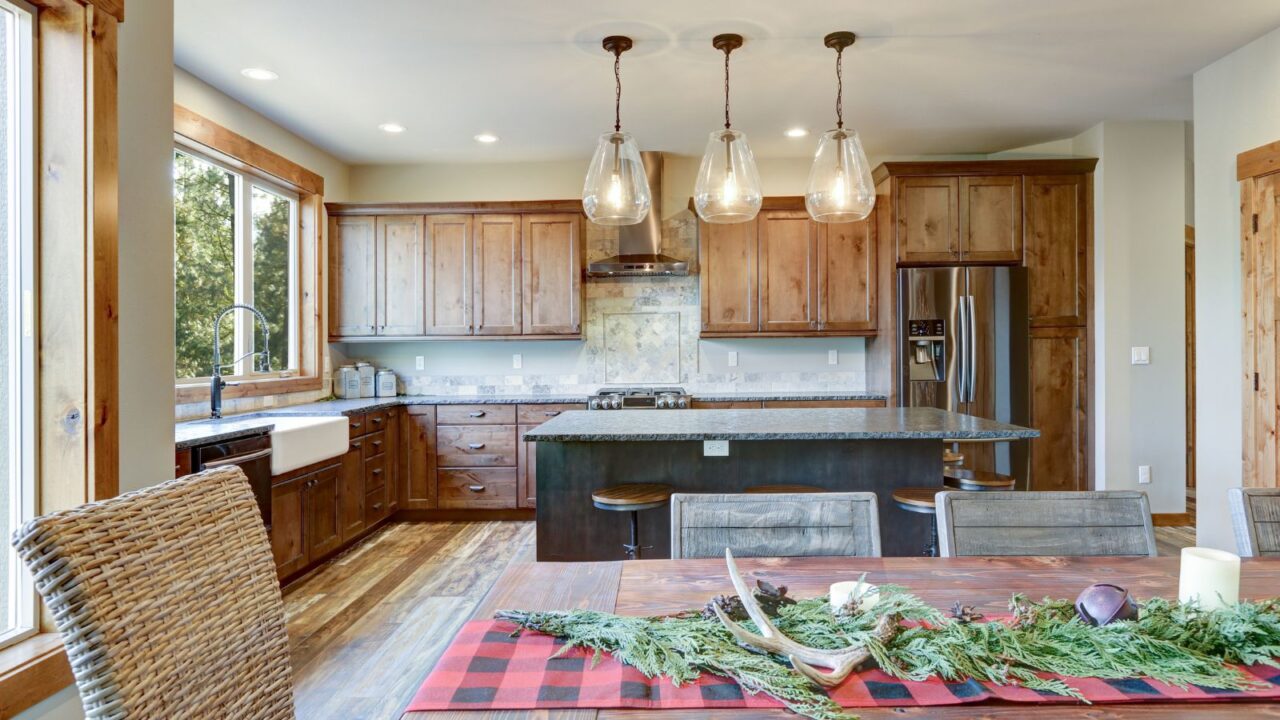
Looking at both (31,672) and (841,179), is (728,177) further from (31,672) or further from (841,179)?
(31,672)

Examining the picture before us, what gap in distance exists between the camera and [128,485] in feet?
5.80

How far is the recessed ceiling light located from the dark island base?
8.17ft

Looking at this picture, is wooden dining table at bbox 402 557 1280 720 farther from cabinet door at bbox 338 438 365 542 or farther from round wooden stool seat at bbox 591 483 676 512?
cabinet door at bbox 338 438 365 542

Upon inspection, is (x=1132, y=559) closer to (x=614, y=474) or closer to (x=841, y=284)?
(x=614, y=474)

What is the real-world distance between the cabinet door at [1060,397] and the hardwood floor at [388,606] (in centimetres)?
70

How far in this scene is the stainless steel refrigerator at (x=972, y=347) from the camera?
14.4ft

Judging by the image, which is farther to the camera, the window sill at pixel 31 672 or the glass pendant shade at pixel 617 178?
the glass pendant shade at pixel 617 178

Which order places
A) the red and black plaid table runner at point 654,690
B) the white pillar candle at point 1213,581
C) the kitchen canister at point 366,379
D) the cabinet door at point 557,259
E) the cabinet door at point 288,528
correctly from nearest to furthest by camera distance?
1. the red and black plaid table runner at point 654,690
2. the white pillar candle at point 1213,581
3. the cabinet door at point 288,528
4. the cabinet door at point 557,259
5. the kitchen canister at point 366,379

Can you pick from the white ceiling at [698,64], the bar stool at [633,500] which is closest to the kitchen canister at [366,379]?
the white ceiling at [698,64]

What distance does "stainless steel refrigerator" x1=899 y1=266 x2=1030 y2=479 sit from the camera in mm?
4375

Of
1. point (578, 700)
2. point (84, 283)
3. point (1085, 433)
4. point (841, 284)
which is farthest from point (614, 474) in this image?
point (1085, 433)

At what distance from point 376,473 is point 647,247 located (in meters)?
2.44

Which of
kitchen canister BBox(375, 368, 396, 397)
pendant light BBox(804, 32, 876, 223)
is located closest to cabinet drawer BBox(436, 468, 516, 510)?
kitchen canister BBox(375, 368, 396, 397)

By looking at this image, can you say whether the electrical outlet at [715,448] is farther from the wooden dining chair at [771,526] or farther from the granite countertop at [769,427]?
the wooden dining chair at [771,526]
